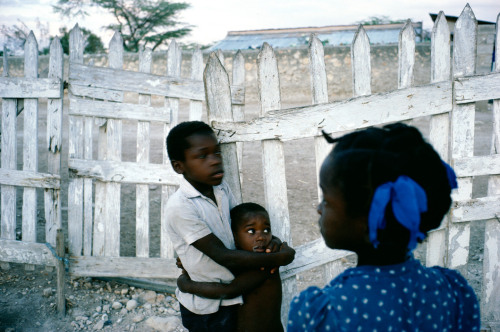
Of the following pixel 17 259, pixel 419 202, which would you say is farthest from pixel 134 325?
pixel 419 202

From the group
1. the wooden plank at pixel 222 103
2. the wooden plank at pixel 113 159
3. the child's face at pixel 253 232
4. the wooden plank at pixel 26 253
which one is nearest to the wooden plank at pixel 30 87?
the wooden plank at pixel 113 159

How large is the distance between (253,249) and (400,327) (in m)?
1.05

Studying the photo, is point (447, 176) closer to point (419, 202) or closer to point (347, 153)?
point (419, 202)

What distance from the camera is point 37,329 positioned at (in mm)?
3094

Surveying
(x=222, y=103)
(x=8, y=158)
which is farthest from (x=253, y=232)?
(x=8, y=158)

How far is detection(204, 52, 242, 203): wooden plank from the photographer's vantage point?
87.7 inches

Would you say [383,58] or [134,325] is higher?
[383,58]

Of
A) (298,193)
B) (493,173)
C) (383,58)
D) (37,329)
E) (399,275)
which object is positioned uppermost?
(383,58)

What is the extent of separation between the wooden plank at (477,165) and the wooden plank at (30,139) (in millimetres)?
3235

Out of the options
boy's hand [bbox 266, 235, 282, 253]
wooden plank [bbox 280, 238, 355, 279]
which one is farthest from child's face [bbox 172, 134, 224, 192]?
wooden plank [bbox 280, 238, 355, 279]

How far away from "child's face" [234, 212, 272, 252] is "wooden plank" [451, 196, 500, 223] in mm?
1285

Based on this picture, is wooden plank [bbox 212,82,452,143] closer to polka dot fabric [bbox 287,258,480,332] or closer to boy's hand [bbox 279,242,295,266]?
boy's hand [bbox 279,242,295,266]

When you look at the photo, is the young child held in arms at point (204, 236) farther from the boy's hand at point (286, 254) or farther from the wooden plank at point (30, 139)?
the wooden plank at point (30, 139)

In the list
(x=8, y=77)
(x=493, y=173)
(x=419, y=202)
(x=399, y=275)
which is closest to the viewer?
(x=419, y=202)
